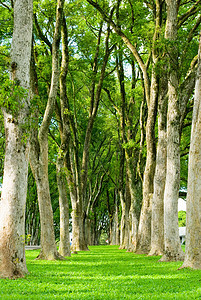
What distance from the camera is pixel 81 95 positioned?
28250 millimetres

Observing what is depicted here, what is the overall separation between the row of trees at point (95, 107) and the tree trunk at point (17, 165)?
0.08 ft

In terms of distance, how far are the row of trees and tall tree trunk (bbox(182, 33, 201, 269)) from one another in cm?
3

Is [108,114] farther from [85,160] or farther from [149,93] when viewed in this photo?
[149,93]

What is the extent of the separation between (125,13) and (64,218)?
11.4 meters

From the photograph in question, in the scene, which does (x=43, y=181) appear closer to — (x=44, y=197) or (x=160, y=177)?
(x=44, y=197)

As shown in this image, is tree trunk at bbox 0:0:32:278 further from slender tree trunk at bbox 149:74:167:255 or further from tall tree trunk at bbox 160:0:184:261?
slender tree trunk at bbox 149:74:167:255

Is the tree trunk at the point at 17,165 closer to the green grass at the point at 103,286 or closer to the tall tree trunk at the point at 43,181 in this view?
the green grass at the point at 103,286

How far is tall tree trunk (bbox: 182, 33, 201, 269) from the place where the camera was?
962 centimetres

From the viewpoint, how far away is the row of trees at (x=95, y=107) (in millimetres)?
8641

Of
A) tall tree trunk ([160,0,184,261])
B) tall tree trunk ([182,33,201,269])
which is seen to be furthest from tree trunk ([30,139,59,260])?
tall tree trunk ([182,33,201,269])

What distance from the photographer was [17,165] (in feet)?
27.8

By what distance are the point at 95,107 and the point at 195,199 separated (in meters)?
13.8

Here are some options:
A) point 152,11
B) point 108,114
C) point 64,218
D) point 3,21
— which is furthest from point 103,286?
point 108,114

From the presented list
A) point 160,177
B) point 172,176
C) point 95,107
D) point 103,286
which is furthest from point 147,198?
point 103,286
